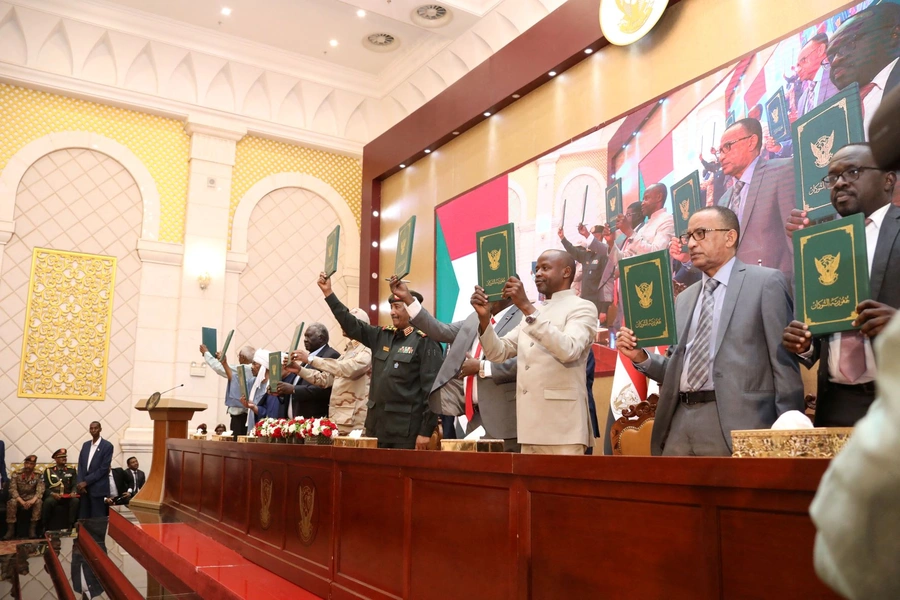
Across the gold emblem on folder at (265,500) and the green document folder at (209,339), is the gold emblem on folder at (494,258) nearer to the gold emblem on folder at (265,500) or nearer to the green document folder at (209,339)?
the gold emblem on folder at (265,500)

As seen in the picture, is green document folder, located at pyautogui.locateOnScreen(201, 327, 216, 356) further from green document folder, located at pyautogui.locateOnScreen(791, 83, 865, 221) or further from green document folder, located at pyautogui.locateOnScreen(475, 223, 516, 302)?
green document folder, located at pyautogui.locateOnScreen(791, 83, 865, 221)

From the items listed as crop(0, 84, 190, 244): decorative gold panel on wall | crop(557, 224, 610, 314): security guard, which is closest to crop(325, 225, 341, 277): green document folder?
crop(557, 224, 610, 314): security guard

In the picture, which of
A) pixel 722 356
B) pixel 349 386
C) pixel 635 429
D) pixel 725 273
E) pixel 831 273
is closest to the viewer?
pixel 831 273

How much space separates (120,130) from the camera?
8602 mm

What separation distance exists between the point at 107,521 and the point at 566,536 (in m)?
5.50

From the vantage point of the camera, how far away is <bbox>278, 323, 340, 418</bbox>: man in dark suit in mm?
4941

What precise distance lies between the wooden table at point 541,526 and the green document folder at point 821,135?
960mm

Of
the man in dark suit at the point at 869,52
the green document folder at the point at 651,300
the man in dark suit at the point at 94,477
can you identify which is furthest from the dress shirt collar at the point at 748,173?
the man in dark suit at the point at 94,477

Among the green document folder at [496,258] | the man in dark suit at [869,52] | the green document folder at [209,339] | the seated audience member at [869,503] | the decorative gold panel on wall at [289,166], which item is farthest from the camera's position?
the decorative gold panel on wall at [289,166]

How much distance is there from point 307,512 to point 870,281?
2.19 metres

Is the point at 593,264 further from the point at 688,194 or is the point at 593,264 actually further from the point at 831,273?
the point at 831,273

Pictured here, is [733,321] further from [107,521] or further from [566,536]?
[107,521]

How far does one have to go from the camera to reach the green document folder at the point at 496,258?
2.63m

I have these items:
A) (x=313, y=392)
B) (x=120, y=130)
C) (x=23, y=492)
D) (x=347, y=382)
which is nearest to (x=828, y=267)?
(x=347, y=382)
